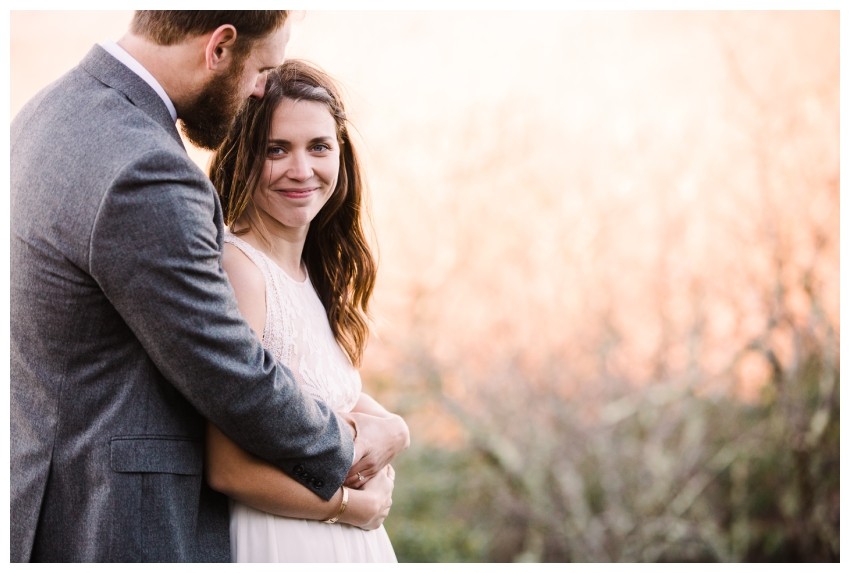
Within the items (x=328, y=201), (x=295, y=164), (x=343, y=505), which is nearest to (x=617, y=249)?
(x=328, y=201)

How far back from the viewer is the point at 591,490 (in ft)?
18.3

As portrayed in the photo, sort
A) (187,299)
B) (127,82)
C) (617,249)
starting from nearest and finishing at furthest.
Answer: (187,299) < (127,82) < (617,249)

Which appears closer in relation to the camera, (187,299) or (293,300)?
(187,299)

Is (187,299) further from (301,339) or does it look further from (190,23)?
(190,23)

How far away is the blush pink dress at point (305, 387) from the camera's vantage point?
5.24ft

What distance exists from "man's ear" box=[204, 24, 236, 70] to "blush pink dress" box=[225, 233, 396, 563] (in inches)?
14.2

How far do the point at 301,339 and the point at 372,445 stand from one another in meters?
0.28

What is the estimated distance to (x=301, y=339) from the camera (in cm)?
168

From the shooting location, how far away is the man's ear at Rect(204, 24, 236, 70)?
1.45 meters

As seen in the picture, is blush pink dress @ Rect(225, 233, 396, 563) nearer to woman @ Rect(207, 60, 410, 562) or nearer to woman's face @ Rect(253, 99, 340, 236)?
woman @ Rect(207, 60, 410, 562)

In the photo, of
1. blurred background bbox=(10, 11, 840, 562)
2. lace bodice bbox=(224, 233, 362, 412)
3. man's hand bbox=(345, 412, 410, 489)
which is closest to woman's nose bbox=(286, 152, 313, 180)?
lace bodice bbox=(224, 233, 362, 412)

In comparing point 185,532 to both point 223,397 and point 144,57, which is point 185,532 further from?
point 144,57

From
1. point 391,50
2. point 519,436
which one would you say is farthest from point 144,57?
point 519,436

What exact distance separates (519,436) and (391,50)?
9.20 ft
